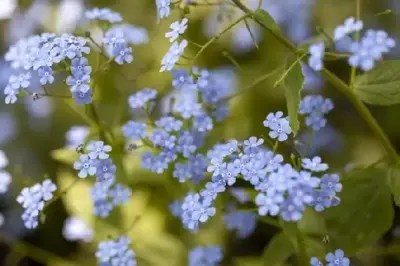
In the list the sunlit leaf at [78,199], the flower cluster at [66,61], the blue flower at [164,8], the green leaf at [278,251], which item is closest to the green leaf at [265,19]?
the blue flower at [164,8]

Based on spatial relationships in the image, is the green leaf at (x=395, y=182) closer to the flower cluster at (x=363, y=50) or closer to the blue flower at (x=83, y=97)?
the flower cluster at (x=363, y=50)

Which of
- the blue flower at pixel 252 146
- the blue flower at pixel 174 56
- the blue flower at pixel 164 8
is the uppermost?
the blue flower at pixel 164 8

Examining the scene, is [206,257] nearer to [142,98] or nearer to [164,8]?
[142,98]

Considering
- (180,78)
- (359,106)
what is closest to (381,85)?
(359,106)

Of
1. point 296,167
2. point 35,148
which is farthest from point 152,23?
point 296,167

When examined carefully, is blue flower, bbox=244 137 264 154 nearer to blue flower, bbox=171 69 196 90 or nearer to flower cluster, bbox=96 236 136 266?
blue flower, bbox=171 69 196 90

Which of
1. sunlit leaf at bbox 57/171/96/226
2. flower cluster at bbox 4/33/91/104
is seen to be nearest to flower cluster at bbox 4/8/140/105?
flower cluster at bbox 4/33/91/104

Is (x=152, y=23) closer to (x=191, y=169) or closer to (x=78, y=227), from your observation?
(x=78, y=227)
